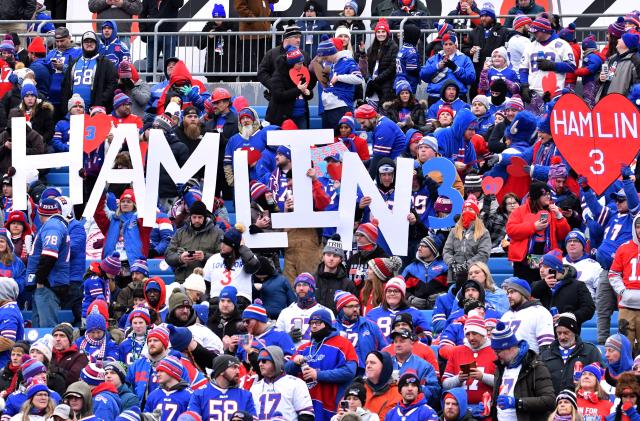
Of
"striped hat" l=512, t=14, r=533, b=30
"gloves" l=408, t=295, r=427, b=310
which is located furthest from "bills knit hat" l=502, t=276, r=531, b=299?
"striped hat" l=512, t=14, r=533, b=30

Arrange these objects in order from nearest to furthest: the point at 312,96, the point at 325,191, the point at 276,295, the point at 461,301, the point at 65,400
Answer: the point at 65,400, the point at 461,301, the point at 276,295, the point at 325,191, the point at 312,96

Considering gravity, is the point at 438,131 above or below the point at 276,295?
above

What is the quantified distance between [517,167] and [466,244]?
1870 mm

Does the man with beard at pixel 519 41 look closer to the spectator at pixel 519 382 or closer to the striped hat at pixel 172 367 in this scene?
the spectator at pixel 519 382

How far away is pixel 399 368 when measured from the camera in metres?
20.4

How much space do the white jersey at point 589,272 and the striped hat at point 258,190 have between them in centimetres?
366

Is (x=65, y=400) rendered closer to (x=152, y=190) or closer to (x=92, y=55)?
(x=152, y=190)

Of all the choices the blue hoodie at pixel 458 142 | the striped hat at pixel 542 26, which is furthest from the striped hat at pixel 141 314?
the striped hat at pixel 542 26

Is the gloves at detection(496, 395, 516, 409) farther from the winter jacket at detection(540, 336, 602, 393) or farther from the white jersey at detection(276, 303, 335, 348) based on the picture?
the white jersey at detection(276, 303, 335, 348)

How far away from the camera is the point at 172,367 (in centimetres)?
2023

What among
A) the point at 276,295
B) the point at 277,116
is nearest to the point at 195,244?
the point at 276,295

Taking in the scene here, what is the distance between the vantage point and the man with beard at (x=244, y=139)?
84.4 feet

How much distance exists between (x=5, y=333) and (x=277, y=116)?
5.32m

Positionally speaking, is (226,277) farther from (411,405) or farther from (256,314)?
(411,405)
